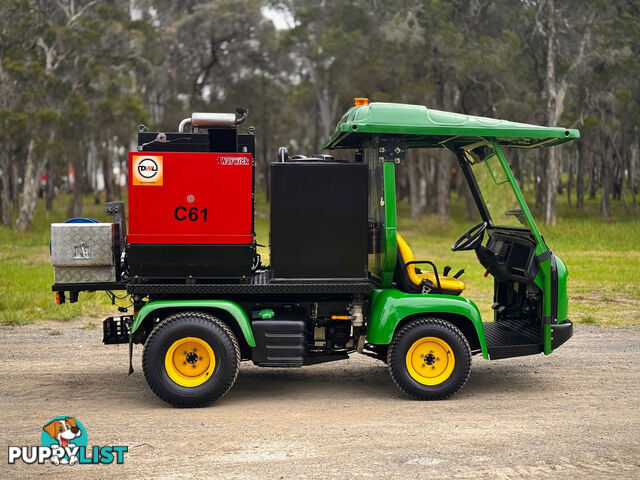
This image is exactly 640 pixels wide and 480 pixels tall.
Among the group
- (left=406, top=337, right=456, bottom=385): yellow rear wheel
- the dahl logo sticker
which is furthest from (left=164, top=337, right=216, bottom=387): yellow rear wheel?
(left=406, top=337, right=456, bottom=385): yellow rear wheel

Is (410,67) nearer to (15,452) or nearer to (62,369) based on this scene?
(62,369)

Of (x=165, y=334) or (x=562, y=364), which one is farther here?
(x=562, y=364)

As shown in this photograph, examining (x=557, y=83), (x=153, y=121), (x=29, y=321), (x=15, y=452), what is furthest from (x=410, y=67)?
(x=15, y=452)

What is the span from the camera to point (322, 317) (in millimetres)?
7602

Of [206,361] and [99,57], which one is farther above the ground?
[99,57]

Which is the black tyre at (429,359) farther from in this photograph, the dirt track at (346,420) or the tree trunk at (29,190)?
the tree trunk at (29,190)

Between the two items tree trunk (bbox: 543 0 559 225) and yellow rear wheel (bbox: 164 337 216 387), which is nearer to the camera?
yellow rear wheel (bbox: 164 337 216 387)

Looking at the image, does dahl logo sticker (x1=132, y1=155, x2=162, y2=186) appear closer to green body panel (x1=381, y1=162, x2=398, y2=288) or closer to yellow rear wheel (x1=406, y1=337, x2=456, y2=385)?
green body panel (x1=381, y1=162, x2=398, y2=288)

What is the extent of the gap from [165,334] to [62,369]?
222cm

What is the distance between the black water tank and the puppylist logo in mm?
2193

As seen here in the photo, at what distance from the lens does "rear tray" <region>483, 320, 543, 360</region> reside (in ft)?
24.8

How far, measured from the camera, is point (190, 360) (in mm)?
7184

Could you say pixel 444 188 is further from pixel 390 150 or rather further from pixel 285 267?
pixel 285 267

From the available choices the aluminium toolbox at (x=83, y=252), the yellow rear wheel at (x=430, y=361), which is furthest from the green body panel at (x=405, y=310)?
the aluminium toolbox at (x=83, y=252)
